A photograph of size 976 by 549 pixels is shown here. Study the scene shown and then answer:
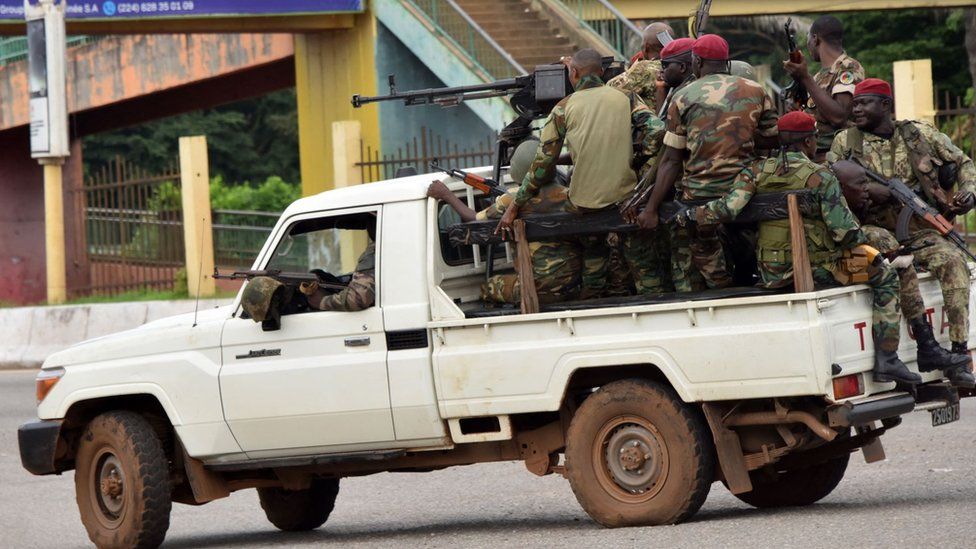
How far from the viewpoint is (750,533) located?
743 cm

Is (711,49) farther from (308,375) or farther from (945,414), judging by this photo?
(308,375)

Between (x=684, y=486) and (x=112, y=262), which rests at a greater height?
(x=112, y=262)

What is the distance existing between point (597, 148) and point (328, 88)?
57.7ft

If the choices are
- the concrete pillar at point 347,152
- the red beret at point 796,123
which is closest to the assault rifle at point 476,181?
the red beret at point 796,123

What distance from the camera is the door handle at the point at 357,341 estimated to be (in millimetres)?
8359

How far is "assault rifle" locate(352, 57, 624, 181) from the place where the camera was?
28.7 ft

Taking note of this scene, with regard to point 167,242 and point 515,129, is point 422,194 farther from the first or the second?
point 167,242

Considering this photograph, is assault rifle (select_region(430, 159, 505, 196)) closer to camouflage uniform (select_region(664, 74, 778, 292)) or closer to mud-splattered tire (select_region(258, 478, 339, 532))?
camouflage uniform (select_region(664, 74, 778, 292))

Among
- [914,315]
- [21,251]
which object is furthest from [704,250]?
[21,251]

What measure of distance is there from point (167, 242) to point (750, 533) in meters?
16.1

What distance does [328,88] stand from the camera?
25.4 meters

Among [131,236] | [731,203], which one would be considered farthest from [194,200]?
[731,203]

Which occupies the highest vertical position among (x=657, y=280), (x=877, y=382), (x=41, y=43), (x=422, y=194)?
(x=41, y=43)

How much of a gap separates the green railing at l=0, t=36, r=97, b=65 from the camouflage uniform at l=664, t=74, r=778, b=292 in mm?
22160
